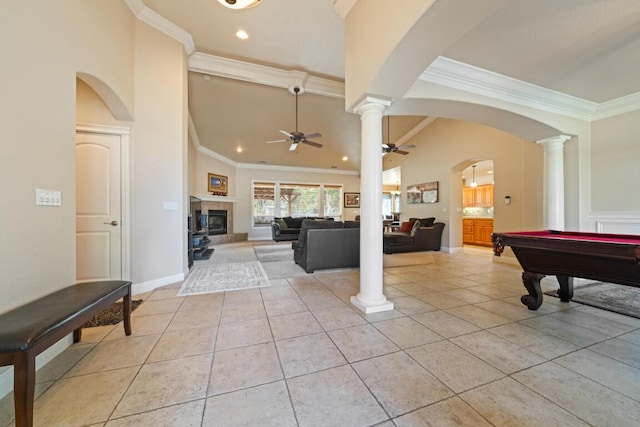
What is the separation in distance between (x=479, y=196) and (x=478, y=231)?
1530 mm

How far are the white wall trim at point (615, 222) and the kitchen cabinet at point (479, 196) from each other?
4.43 metres

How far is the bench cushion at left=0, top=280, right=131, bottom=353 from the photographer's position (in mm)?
1076

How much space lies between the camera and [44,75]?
1709 mm

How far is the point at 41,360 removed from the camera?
1601mm

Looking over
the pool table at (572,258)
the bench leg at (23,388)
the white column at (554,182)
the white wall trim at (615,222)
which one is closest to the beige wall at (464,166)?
the white column at (554,182)

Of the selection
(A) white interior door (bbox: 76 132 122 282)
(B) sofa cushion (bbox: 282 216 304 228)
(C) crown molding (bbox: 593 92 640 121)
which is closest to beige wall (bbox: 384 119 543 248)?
(C) crown molding (bbox: 593 92 640 121)

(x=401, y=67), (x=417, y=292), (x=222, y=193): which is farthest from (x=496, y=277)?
(x=222, y=193)

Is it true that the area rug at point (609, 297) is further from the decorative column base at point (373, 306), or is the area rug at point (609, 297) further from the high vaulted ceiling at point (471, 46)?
the high vaulted ceiling at point (471, 46)

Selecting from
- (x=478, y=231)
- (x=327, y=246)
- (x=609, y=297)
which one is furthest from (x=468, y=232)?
A: (x=327, y=246)

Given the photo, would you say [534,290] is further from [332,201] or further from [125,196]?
[332,201]

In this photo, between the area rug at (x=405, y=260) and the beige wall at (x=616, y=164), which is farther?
the area rug at (x=405, y=260)

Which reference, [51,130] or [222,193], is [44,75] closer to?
[51,130]

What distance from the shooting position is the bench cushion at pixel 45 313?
1.08 metres

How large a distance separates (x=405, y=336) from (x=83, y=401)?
2.15m
